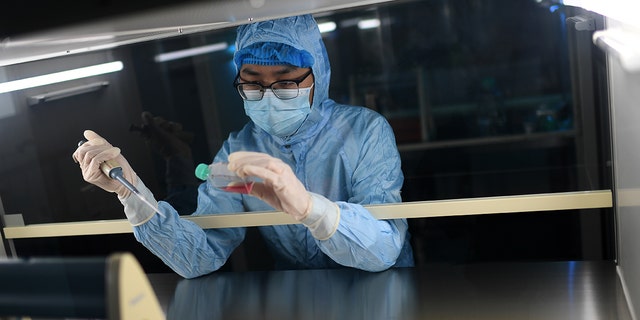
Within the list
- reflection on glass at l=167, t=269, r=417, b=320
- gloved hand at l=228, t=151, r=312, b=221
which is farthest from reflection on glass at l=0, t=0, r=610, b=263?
gloved hand at l=228, t=151, r=312, b=221

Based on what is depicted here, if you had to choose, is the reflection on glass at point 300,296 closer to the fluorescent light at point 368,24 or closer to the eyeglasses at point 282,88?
the eyeglasses at point 282,88

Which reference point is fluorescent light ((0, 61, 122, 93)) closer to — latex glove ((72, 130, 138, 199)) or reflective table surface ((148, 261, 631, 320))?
latex glove ((72, 130, 138, 199))

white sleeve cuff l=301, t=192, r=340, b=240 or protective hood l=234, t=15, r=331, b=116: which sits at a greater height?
protective hood l=234, t=15, r=331, b=116

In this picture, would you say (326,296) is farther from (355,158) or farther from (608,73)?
(608,73)

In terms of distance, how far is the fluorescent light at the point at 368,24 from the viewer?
1430 mm

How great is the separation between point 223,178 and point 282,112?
216 millimetres

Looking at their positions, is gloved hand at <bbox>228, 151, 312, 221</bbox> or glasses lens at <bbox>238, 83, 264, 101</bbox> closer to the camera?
gloved hand at <bbox>228, 151, 312, 221</bbox>

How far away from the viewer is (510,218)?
5.14 ft

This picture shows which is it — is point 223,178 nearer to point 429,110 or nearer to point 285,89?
point 285,89

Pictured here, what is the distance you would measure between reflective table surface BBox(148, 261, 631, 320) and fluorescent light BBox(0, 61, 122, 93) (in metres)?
0.64

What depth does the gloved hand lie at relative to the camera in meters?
1.11

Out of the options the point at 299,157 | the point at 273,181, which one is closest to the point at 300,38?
the point at 299,157

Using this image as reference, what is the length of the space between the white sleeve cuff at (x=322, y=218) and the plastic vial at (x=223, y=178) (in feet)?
0.46

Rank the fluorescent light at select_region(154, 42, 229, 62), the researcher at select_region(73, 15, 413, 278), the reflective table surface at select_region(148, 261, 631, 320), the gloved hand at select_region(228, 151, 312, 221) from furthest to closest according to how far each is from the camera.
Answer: the fluorescent light at select_region(154, 42, 229, 62) → the researcher at select_region(73, 15, 413, 278) → the reflective table surface at select_region(148, 261, 631, 320) → the gloved hand at select_region(228, 151, 312, 221)
